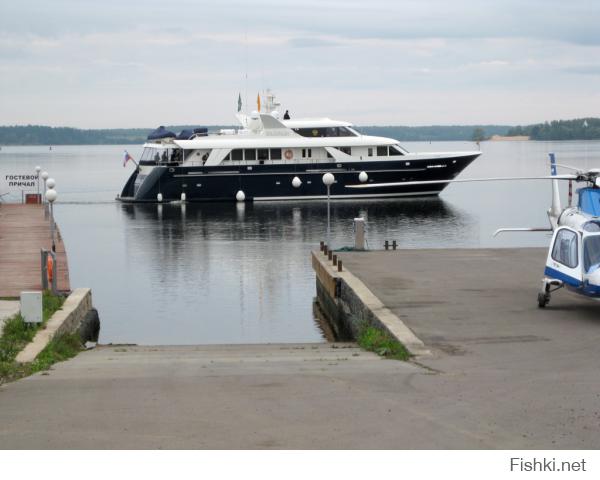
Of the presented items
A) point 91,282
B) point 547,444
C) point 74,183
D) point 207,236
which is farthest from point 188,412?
point 74,183

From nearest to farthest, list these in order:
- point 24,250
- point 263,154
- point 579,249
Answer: point 579,249 → point 24,250 → point 263,154

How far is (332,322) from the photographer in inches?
828

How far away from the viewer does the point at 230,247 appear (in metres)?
36.5

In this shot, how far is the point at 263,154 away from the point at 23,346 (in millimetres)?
41984

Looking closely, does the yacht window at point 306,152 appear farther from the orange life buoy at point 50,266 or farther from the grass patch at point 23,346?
the grass patch at point 23,346

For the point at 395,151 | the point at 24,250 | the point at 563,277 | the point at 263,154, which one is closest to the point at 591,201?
the point at 563,277

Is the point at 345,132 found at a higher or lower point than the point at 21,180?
higher

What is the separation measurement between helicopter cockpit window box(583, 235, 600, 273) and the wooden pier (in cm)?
926

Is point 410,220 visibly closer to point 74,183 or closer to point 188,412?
point 188,412

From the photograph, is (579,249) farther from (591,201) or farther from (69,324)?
(69,324)

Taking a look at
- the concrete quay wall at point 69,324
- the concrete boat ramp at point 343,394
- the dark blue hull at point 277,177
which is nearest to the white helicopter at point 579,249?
the concrete boat ramp at point 343,394

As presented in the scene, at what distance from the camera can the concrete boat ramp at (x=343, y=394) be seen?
8078 mm

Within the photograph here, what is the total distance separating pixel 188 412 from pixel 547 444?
3.01 m

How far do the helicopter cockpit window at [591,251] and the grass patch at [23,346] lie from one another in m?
7.34
